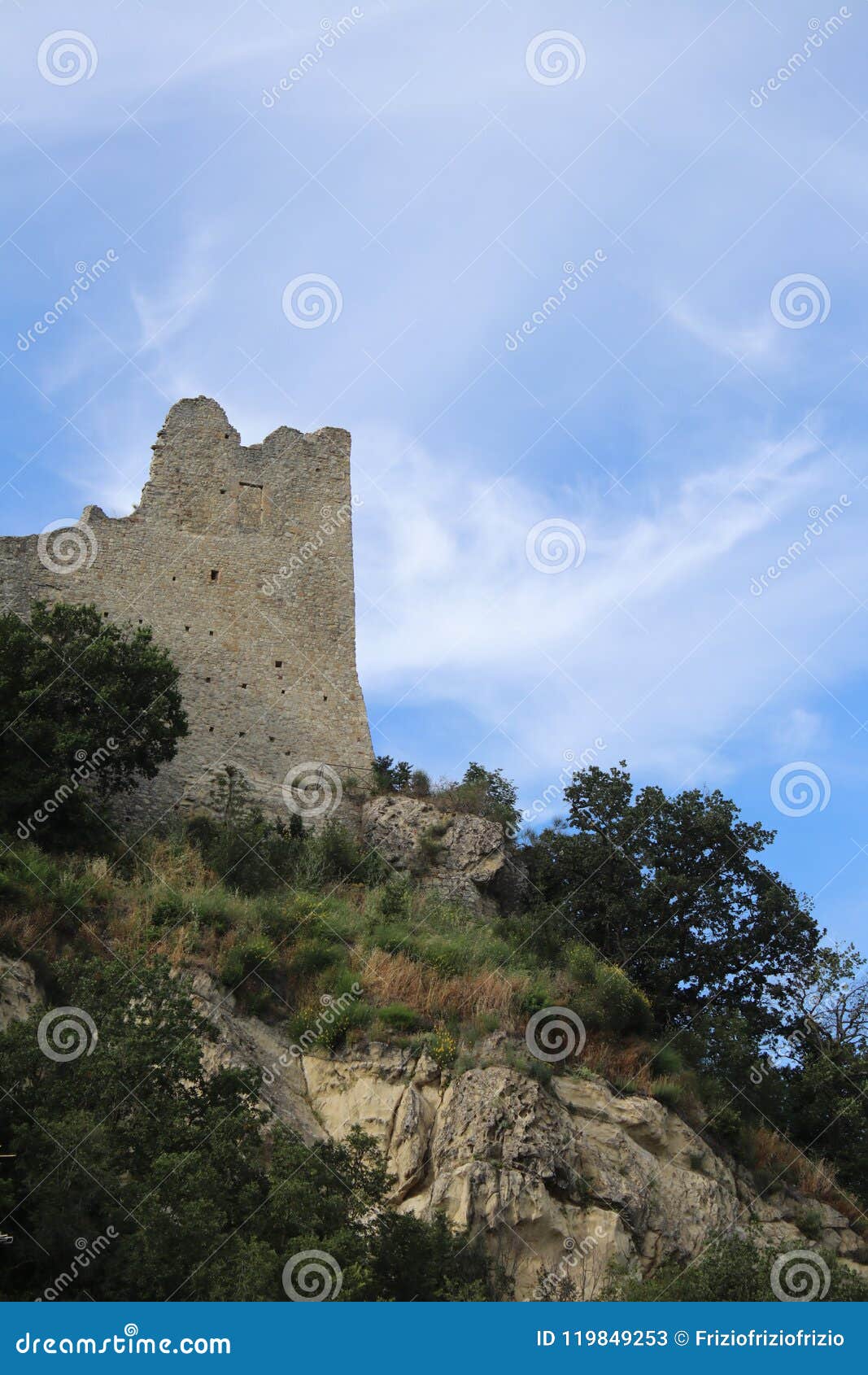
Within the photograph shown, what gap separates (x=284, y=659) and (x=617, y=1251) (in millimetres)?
13327

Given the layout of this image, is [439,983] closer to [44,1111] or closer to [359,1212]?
[359,1212]

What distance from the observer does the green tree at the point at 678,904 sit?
23.0 metres

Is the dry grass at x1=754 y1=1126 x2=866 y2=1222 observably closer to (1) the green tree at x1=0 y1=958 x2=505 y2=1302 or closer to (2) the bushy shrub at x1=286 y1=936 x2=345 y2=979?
(1) the green tree at x1=0 y1=958 x2=505 y2=1302

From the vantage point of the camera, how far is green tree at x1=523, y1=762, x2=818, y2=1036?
23000mm

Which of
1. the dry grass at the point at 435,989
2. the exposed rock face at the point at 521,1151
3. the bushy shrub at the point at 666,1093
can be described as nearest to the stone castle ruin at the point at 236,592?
the dry grass at the point at 435,989

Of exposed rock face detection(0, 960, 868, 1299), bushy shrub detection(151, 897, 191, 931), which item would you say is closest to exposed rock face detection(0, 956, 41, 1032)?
exposed rock face detection(0, 960, 868, 1299)

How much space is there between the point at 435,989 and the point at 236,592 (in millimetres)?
10450

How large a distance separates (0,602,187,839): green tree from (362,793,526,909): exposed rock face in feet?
13.0

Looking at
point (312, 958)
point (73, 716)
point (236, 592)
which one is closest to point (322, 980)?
point (312, 958)

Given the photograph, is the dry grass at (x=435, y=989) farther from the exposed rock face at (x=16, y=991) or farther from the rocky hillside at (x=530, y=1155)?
the exposed rock face at (x=16, y=991)

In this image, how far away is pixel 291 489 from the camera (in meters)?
28.1

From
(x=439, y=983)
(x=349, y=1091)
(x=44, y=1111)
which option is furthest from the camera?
(x=439, y=983)

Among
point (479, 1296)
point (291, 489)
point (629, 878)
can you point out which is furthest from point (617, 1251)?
point (291, 489)

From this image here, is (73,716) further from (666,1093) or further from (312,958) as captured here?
(666,1093)
